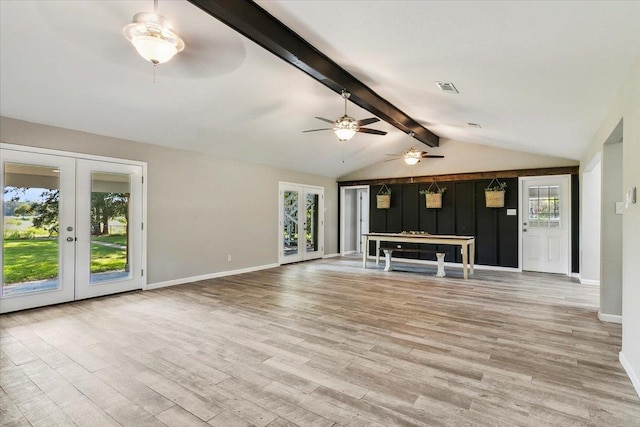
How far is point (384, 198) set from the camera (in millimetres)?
8883

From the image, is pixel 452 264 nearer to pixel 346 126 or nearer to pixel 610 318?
pixel 610 318

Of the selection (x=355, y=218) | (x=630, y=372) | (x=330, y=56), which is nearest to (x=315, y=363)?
(x=630, y=372)

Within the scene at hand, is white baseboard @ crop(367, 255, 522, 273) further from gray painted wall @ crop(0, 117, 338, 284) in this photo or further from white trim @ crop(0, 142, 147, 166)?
white trim @ crop(0, 142, 147, 166)

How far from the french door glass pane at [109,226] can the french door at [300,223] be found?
136 inches

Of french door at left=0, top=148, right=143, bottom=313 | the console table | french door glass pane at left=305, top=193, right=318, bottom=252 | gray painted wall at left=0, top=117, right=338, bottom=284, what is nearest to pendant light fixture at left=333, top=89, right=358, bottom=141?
gray painted wall at left=0, top=117, right=338, bottom=284

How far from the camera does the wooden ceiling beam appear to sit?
8.24 ft

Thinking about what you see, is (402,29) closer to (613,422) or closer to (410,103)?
(410,103)

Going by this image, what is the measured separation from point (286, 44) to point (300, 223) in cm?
585

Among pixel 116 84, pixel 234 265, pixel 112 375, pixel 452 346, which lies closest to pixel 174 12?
pixel 116 84

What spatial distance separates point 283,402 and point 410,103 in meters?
4.42

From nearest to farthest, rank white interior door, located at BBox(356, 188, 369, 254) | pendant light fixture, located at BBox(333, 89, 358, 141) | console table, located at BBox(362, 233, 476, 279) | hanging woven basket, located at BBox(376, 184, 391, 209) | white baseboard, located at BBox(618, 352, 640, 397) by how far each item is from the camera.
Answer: white baseboard, located at BBox(618, 352, 640, 397), pendant light fixture, located at BBox(333, 89, 358, 141), console table, located at BBox(362, 233, 476, 279), hanging woven basket, located at BBox(376, 184, 391, 209), white interior door, located at BBox(356, 188, 369, 254)

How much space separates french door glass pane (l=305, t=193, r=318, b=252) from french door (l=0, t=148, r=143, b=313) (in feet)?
14.5

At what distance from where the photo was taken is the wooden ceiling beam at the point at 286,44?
2.51 meters

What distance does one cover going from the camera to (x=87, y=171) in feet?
15.4
